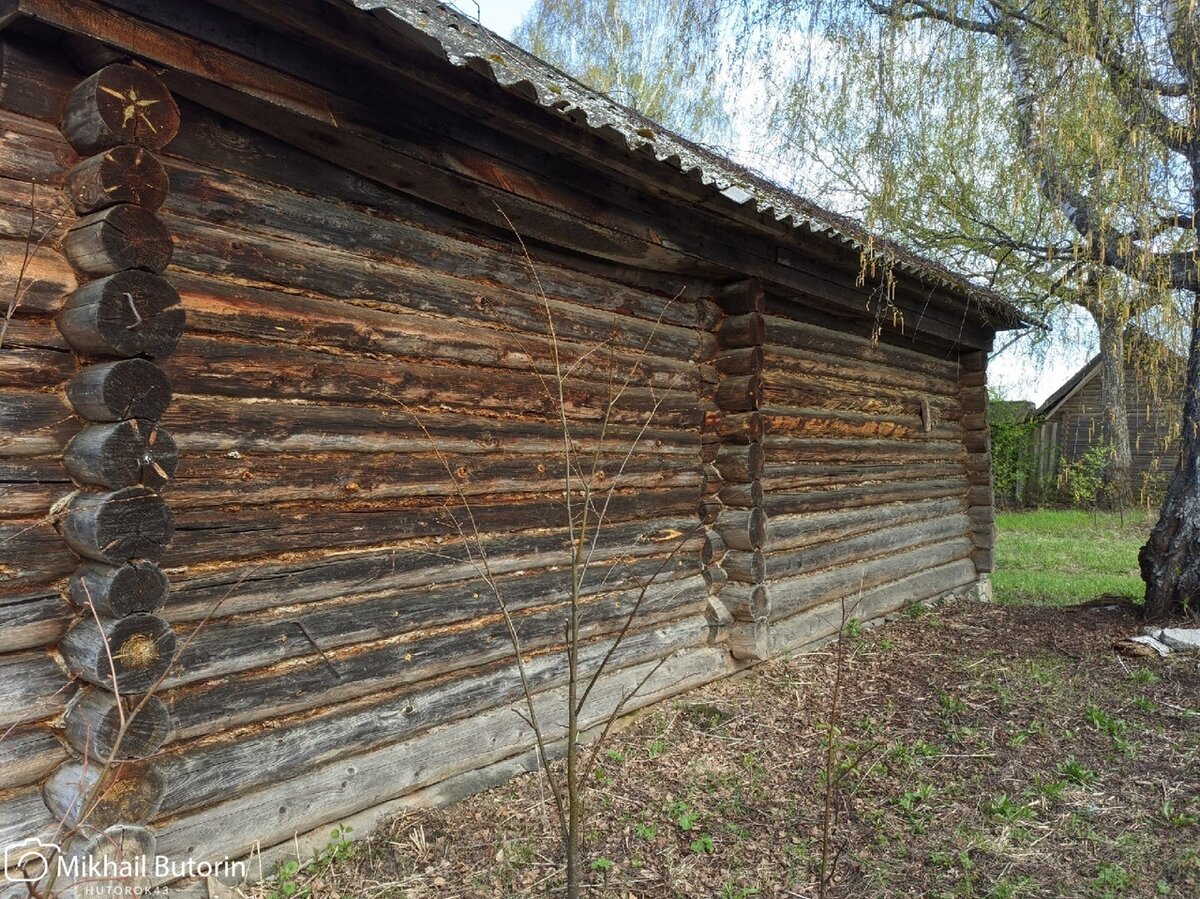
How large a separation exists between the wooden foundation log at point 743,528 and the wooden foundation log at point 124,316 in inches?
136

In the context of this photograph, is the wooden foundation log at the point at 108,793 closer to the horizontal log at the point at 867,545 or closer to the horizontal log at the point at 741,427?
the horizontal log at the point at 741,427

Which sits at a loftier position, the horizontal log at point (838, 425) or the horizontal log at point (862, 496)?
the horizontal log at point (838, 425)

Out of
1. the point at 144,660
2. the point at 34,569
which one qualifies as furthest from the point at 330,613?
the point at 34,569

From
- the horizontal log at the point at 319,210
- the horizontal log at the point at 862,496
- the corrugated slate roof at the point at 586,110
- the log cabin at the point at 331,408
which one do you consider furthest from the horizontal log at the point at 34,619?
the horizontal log at the point at 862,496

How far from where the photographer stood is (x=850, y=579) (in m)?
6.38

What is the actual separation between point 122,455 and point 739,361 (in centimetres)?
352

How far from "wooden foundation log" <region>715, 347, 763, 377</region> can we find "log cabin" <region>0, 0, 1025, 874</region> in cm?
3

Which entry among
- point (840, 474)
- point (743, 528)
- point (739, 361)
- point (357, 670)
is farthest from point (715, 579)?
point (357, 670)

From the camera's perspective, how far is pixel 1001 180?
15.7ft

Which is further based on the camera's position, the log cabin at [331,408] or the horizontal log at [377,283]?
the horizontal log at [377,283]

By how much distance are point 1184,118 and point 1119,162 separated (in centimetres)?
71

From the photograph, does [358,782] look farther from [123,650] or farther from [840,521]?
[840,521]

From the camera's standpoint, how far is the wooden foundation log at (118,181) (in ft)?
7.53

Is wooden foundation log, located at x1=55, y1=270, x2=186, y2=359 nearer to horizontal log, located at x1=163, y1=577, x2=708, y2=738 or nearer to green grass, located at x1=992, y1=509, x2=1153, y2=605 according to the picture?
horizontal log, located at x1=163, y1=577, x2=708, y2=738
